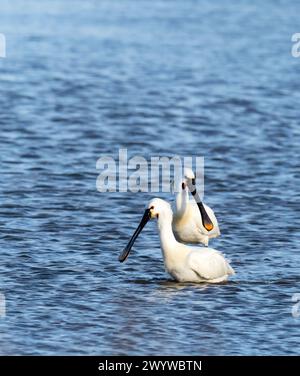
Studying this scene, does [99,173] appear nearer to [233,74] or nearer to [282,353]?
[282,353]

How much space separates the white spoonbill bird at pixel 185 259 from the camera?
39.9 feet

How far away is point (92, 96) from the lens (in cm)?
2439

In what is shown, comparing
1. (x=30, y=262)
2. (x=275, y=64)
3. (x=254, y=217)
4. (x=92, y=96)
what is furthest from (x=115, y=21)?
(x=30, y=262)

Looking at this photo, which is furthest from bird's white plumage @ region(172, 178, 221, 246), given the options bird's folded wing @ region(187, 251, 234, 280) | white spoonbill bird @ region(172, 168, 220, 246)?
bird's folded wing @ region(187, 251, 234, 280)

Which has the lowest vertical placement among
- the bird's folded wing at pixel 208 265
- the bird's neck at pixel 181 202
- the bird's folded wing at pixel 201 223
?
the bird's folded wing at pixel 208 265

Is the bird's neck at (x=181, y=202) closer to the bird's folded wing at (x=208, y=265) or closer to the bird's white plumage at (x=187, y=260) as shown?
the bird's white plumage at (x=187, y=260)

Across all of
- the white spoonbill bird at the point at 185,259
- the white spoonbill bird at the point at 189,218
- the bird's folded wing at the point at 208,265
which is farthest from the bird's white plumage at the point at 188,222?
the bird's folded wing at the point at 208,265

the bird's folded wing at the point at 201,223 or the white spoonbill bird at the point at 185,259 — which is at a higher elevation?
the bird's folded wing at the point at 201,223

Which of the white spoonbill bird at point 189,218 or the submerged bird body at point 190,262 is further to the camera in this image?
the white spoonbill bird at point 189,218

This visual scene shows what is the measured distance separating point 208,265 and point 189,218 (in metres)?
1.62

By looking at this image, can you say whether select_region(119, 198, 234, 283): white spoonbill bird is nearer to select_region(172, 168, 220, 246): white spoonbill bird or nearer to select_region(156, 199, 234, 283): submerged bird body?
select_region(156, 199, 234, 283): submerged bird body

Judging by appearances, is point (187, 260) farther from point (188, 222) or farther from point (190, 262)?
point (188, 222)

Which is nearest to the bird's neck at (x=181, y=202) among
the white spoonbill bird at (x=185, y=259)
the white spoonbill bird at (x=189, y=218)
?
the white spoonbill bird at (x=189, y=218)

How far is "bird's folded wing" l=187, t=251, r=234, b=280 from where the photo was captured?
1216 centimetres
